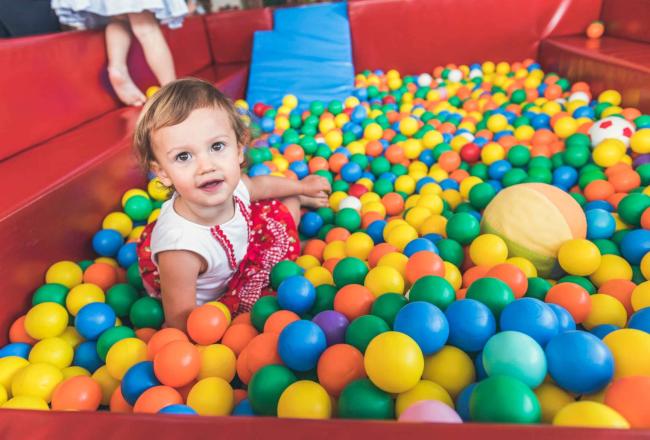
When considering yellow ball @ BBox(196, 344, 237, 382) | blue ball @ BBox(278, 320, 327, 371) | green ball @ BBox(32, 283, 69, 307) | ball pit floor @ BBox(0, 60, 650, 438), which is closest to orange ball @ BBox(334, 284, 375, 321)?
ball pit floor @ BBox(0, 60, 650, 438)

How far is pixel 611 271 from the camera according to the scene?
0.95 meters

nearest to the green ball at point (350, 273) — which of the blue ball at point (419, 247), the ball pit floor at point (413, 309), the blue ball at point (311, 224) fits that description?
the ball pit floor at point (413, 309)

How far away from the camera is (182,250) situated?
0.94 metres

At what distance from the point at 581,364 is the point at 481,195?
741 millimetres

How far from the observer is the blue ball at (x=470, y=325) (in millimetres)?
681

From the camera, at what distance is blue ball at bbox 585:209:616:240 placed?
1.06 m

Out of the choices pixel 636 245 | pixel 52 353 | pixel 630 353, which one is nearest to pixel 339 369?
pixel 630 353

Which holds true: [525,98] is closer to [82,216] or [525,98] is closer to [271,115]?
[271,115]

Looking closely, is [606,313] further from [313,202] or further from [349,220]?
[313,202]

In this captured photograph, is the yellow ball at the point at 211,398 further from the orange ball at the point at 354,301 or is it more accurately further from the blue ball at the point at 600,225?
the blue ball at the point at 600,225

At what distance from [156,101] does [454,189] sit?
0.89 m

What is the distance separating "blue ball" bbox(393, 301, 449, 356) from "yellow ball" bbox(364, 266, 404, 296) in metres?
0.19

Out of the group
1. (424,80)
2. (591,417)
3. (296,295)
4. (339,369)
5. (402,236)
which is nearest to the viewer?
(591,417)

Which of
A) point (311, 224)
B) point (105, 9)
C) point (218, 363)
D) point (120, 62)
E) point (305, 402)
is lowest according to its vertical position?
point (311, 224)
